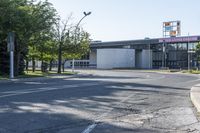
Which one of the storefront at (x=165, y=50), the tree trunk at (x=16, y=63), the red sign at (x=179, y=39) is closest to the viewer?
the tree trunk at (x=16, y=63)

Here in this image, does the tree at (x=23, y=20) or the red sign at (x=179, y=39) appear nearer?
the tree at (x=23, y=20)

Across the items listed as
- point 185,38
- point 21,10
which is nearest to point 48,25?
point 21,10

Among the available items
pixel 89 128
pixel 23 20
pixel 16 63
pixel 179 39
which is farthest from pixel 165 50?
pixel 89 128

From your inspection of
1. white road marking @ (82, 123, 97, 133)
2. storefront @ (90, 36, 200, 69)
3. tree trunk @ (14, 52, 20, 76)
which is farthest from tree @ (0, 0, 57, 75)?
storefront @ (90, 36, 200, 69)

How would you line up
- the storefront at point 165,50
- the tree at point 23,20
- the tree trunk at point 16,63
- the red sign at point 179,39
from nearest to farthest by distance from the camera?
the tree at point 23,20, the tree trunk at point 16,63, the red sign at point 179,39, the storefront at point 165,50

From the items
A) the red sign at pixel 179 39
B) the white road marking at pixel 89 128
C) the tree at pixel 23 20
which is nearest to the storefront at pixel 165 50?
the red sign at pixel 179 39

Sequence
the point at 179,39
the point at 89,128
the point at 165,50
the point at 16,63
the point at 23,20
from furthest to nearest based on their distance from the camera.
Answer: the point at 165,50, the point at 179,39, the point at 16,63, the point at 23,20, the point at 89,128

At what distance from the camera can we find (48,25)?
4747cm

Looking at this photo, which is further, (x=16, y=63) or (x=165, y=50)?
(x=165, y=50)

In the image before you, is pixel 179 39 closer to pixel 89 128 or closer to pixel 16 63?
pixel 16 63

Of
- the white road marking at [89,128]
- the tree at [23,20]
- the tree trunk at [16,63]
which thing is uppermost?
the tree at [23,20]

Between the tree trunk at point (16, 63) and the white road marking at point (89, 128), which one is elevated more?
the tree trunk at point (16, 63)

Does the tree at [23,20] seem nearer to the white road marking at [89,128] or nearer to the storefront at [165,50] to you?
the white road marking at [89,128]

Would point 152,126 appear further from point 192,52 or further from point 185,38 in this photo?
point 185,38
